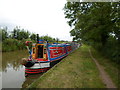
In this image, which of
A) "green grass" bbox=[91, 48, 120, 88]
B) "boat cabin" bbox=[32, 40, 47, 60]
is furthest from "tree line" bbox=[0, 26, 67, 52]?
"green grass" bbox=[91, 48, 120, 88]

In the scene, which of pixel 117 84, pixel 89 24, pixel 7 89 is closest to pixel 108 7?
pixel 89 24

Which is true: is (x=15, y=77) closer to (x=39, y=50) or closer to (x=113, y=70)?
(x=39, y=50)

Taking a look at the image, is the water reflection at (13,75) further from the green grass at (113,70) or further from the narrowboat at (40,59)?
the green grass at (113,70)

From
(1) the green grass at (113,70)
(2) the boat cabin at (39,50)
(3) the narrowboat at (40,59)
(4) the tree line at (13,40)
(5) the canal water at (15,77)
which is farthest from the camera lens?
(4) the tree line at (13,40)

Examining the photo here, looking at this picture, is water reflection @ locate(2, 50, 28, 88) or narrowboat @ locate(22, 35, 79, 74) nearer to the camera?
water reflection @ locate(2, 50, 28, 88)

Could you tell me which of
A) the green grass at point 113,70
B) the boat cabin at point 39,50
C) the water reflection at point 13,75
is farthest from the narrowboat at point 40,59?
the green grass at point 113,70

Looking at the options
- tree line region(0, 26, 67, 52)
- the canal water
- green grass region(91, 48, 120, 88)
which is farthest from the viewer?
tree line region(0, 26, 67, 52)

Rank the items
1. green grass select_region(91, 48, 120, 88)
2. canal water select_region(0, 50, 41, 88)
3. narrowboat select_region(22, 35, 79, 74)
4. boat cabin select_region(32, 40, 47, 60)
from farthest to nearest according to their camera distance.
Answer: boat cabin select_region(32, 40, 47, 60) < narrowboat select_region(22, 35, 79, 74) < canal water select_region(0, 50, 41, 88) < green grass select_region(91, 48, 120, 88)

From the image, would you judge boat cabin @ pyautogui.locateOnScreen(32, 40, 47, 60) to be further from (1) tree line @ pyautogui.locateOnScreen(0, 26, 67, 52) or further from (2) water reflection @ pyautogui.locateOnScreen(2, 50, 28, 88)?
(1) tree line @ pyautogui.locateOnScreen(0, 26, 67, 52)

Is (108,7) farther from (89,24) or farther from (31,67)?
(31,67)

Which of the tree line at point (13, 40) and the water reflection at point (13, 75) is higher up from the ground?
the tree line at point (13, 40)

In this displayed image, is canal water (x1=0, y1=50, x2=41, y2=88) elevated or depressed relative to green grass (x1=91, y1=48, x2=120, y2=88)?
depressed

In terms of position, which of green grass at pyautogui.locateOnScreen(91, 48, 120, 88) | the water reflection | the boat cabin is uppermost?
the boat cabin

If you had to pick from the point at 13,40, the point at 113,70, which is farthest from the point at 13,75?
the point at 13,40
